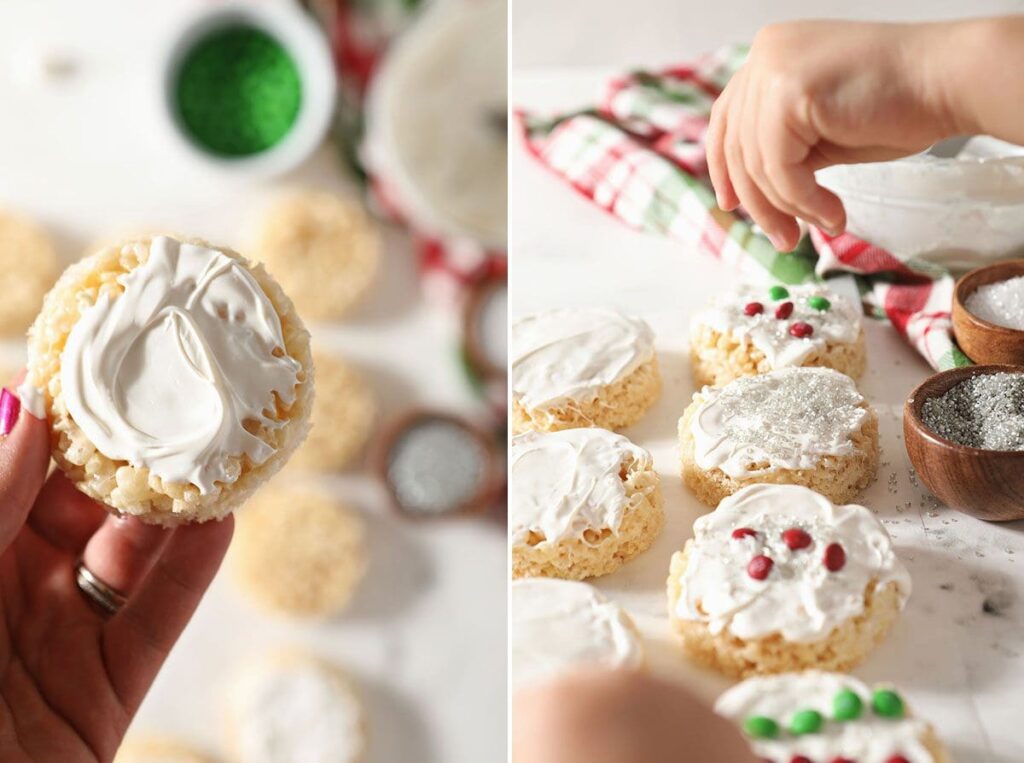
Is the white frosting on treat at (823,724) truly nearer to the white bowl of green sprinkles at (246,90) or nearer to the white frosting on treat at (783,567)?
the white frosting on treat at (783,567)

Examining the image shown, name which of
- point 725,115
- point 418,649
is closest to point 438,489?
point 418,649

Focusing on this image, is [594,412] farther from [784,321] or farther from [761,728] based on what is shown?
[761,728]

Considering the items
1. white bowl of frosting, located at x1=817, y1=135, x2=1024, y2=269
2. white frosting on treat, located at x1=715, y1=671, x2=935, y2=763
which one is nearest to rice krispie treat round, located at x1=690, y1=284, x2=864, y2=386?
white bowl of frosting, located at x1=817, y1=135, x2=1024, y2=269

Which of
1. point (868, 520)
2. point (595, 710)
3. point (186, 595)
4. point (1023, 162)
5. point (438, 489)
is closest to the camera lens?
point (595, 710)

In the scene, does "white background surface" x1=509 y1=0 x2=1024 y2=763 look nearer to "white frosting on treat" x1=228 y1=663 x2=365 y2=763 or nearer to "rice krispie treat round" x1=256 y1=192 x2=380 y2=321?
"rice krispie treat round" x1=256 y1=192 x2=380 y2=321

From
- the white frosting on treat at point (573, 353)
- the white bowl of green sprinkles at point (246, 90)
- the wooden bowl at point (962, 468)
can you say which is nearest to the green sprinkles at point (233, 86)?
the white bowl of green sprinkles at point (246, 90)

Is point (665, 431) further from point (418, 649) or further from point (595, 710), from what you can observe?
point (418, 649)

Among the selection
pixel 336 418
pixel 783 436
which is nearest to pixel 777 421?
pixel 783 436
